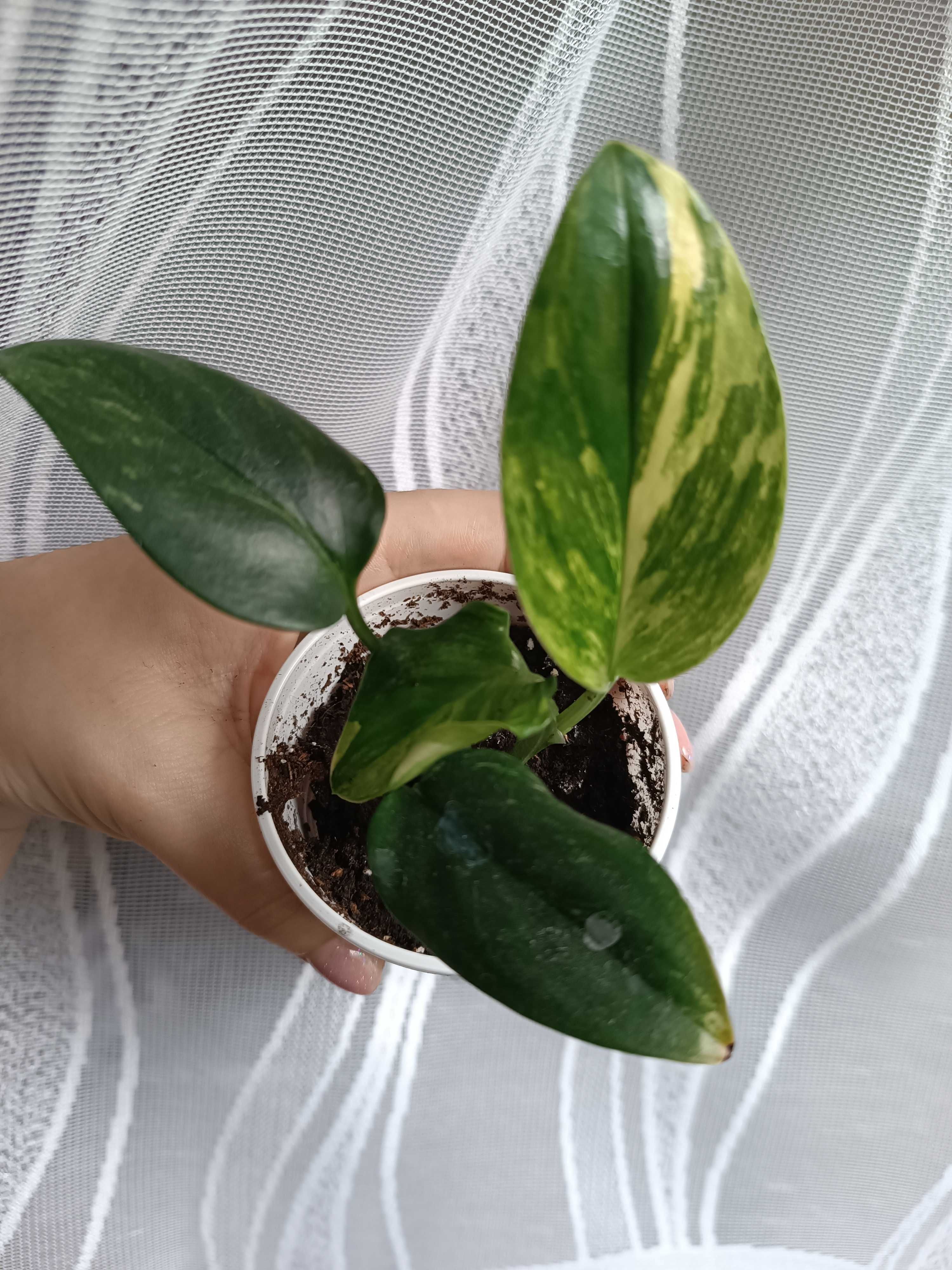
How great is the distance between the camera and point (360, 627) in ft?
0.98

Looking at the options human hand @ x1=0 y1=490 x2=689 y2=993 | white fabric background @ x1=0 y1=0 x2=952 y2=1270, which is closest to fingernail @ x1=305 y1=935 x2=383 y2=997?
human hand @ x1=0 y1=490 x2=689 y2=993

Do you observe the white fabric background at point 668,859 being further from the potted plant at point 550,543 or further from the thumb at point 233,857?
the potted plant at point 550,543

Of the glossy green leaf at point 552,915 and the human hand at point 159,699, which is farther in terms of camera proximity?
the human hand at point 159,699

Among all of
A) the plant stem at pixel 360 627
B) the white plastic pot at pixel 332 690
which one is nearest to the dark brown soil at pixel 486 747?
the white plastic pot at pixel 332 690

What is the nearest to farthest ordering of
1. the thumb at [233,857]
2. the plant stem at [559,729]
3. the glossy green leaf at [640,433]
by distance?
the glossy green leaf at [640,433]
the plant stem at [559,729]
the thumb at [233,857]

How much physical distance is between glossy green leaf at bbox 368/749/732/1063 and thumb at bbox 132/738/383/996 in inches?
7.8

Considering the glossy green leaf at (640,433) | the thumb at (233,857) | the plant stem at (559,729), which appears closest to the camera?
the glossy green leaf at (640,433)

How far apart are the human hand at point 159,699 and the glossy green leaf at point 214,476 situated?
0.18 m

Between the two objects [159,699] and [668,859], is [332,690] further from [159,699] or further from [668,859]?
[668,859]

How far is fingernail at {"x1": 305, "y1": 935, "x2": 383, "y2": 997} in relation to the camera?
0.49 meters

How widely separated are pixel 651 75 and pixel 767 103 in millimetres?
69

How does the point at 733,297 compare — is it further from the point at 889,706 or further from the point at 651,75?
the point at 889,706

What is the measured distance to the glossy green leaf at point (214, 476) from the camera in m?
0.24

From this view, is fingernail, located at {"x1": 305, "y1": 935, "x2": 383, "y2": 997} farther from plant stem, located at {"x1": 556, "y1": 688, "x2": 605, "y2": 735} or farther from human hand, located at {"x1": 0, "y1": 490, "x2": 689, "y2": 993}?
plant stem, located at {"x1": 556, "y1": 688, "x2": 605, "y2": 735}
